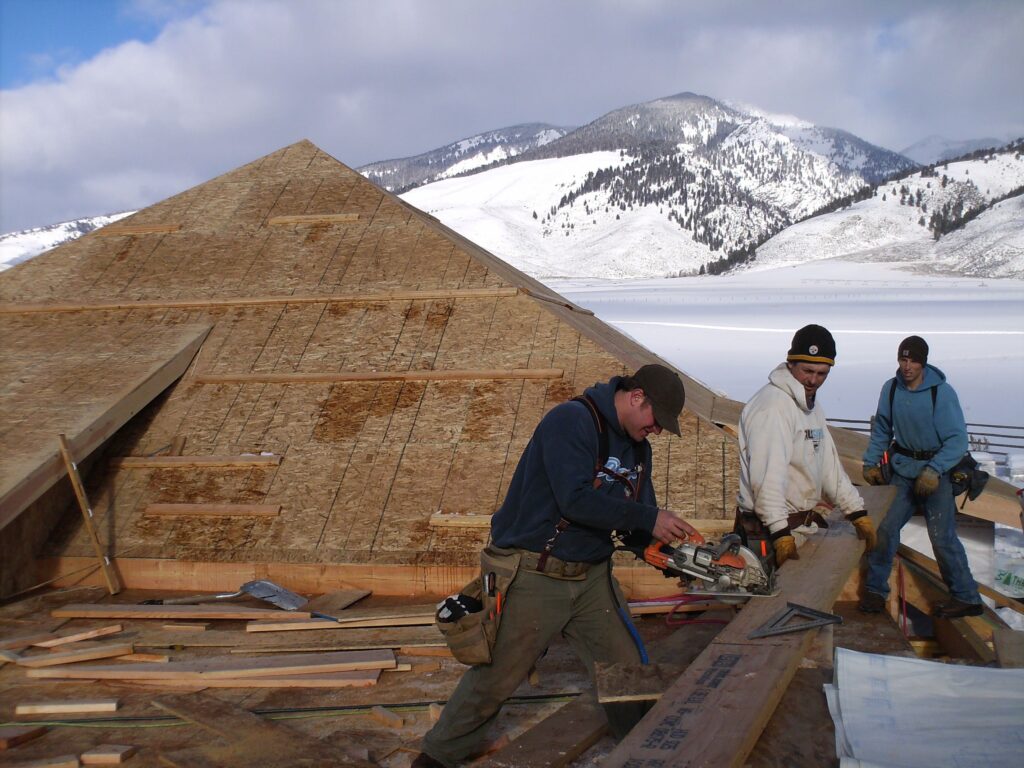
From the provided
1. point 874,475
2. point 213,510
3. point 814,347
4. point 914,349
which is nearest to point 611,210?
point 213,510

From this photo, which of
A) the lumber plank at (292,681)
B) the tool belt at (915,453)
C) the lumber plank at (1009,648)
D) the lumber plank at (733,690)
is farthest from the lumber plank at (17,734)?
the tool belt at (915,453)

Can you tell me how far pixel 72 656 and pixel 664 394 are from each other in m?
4.67

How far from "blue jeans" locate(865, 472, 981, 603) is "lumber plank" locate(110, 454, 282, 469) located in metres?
5.27

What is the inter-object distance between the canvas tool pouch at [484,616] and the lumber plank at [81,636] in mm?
3720

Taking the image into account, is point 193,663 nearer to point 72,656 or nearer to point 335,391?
point 72,656

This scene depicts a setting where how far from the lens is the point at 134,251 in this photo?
11609mm

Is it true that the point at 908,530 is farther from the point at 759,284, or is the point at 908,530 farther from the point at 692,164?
the point at 692,164

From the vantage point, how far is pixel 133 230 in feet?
39.4

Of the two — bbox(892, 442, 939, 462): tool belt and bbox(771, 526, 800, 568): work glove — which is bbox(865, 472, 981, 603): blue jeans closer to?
bbox(892, 442, 939, 462): tool belt

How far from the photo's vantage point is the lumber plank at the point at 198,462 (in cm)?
834

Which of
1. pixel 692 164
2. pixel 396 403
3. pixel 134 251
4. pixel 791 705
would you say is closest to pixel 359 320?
pixel 396 403

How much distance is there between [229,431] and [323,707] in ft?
13.4

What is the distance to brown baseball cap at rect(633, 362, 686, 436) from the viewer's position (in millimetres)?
3865

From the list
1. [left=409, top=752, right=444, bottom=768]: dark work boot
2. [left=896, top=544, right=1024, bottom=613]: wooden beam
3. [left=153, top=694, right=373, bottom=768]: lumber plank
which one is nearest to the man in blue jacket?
[left=896, top=544, right=1024, bottom=613]: wooden beam
